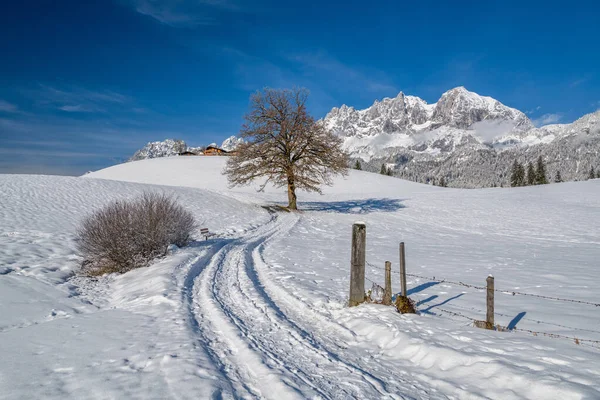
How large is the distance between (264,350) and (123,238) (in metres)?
8.11

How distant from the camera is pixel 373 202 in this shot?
123 ft

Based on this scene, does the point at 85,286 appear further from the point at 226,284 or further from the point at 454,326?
the point at 454,326

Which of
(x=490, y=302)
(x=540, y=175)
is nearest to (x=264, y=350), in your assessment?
(x=490, y=302)

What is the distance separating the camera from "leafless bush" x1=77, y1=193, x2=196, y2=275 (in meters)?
10.7

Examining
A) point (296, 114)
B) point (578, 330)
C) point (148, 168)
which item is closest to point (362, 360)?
point (578, 330)

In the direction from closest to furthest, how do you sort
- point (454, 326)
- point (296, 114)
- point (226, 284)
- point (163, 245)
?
point (454, 326) → point (226, 284) → point (163, 245) → point (296, 114)

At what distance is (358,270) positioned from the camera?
7254mm

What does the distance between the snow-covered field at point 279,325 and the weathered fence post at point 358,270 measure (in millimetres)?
379

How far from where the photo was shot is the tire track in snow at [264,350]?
13.0 ft

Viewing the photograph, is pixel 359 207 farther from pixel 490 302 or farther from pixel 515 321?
pixel 490 302

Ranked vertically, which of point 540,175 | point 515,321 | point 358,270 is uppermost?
point 540,175

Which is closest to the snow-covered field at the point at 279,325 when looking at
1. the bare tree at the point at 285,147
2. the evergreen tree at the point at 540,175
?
the bare tree at the point at 285,147

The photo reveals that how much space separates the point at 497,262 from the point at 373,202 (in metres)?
23.6

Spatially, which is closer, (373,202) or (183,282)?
(183,282)
